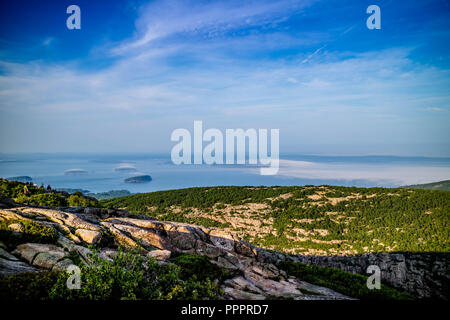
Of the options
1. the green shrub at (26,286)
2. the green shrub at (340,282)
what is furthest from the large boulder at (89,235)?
the green shrub at (340,282)

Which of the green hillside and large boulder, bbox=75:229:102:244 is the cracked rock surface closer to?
large boulder, bbox=75:229:102:244

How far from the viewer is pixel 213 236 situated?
14461 mm

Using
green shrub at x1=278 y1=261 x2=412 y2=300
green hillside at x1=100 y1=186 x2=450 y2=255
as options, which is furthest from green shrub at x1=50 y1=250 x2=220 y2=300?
green hillside at x1=100 y1=186 x2=450 y2=255

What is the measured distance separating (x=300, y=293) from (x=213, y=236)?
19.5 ft

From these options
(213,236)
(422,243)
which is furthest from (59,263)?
(422,243)

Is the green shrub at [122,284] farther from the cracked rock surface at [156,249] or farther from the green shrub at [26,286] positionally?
the cracked rock surface at [156,249]

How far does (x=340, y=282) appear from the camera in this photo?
14.6 meters

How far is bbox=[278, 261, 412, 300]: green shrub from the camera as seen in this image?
12.7 metres

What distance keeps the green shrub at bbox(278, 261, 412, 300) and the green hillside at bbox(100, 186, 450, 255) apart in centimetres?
1555

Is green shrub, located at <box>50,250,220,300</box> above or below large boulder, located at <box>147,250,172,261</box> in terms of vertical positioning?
above

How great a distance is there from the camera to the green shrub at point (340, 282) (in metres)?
12.7

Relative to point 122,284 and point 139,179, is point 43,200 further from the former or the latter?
point 139,179
